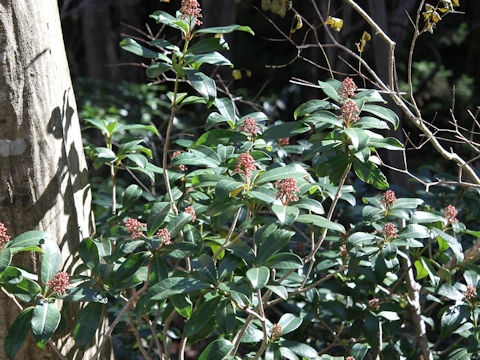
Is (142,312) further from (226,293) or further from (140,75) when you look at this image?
(140,75)

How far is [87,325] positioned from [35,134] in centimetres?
→ 59

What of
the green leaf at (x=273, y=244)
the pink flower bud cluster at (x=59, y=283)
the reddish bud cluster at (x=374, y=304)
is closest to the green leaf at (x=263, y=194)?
the green leaf at (x=273, y=244)

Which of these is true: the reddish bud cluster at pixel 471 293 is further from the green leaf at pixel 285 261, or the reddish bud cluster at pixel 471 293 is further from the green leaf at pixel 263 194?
the green leaf at pixel 263 194

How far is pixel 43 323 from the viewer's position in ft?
5.13

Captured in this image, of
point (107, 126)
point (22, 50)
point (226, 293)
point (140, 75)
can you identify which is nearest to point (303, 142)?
point (107, 126)

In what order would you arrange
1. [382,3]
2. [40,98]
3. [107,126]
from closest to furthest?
1. [40,98]
2. [107,126]
3. [382,3]

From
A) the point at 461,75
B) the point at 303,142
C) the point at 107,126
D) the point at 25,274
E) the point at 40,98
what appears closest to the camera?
the point at 25,274

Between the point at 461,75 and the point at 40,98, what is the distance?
7054 millimetres

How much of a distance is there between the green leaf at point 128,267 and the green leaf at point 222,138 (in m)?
0.45

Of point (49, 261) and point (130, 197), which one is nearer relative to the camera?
point (49, 261)

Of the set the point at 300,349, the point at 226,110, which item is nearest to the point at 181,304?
the point at 300,349

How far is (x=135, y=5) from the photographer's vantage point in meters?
7.86

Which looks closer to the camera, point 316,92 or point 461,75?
point 316,92

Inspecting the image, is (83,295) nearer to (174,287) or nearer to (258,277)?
(174,287)
